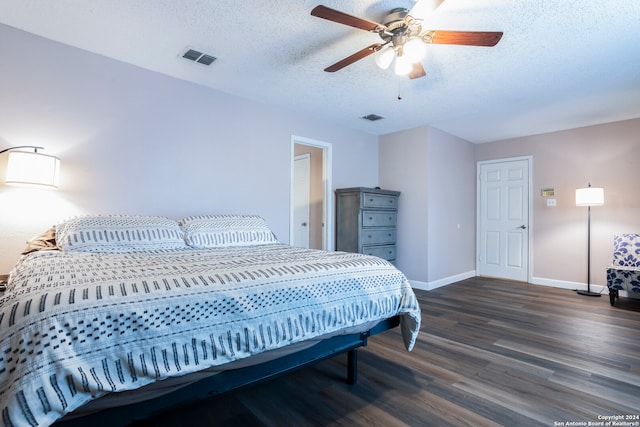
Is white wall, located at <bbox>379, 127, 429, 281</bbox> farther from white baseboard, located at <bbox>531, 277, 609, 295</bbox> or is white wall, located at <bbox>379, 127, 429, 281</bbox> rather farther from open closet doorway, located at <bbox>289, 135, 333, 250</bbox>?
white baseboard, located at <bbox>531, 277, 609, 295</bbox>

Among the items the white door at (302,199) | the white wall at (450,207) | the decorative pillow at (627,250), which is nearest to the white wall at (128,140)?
the white door at (302,199)

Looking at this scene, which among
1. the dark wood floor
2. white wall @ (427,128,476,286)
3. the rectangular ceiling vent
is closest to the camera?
the dark wood floor

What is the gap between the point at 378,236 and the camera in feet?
14.8

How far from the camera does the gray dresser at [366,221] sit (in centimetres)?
427

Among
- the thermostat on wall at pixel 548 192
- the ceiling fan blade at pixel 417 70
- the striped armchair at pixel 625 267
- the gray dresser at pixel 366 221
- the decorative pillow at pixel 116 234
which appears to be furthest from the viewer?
the thermostat on wall at pixel 548 192

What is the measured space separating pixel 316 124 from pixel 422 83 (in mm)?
1624

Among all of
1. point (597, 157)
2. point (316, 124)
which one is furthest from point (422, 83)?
point (597, 157)

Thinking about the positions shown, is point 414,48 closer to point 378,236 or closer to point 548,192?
point 378,236

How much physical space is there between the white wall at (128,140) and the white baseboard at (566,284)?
4113mm

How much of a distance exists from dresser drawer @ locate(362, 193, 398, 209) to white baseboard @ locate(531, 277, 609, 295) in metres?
2.60

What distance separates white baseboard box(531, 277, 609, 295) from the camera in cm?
439

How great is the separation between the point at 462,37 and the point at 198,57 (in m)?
2.12

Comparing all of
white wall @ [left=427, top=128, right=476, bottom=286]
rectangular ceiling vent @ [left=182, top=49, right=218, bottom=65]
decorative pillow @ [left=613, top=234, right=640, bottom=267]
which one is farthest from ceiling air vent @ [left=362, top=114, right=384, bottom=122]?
decorative pillow @ [left=613, top=234, right=640, bottom=267]

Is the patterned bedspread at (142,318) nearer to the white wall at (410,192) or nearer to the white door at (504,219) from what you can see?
the white wall at (410,192)
